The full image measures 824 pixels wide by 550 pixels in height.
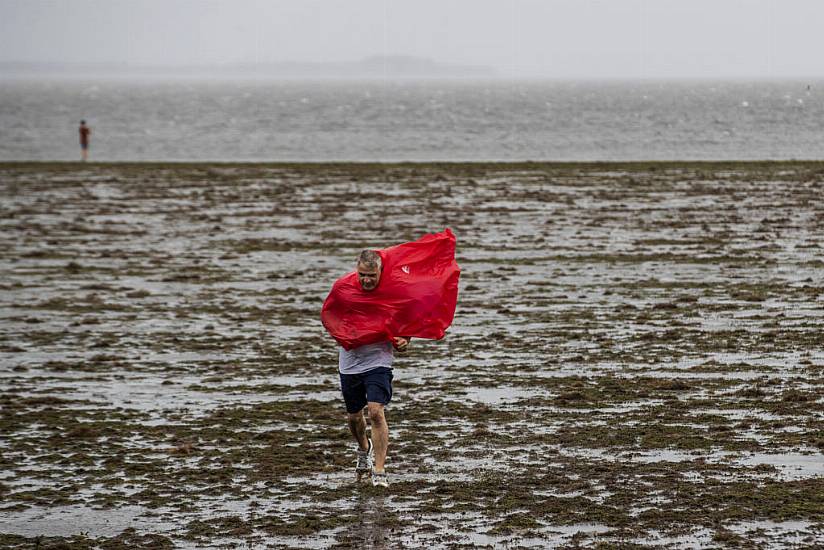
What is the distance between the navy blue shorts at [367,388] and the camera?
30.4 feet

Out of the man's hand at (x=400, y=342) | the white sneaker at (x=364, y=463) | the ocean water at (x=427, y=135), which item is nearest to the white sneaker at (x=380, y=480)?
the white sneaker at (x=364, y=463)

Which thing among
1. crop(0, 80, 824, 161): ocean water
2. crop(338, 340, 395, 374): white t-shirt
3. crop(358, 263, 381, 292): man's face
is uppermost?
crop(358, 263, 381, 292): man's face

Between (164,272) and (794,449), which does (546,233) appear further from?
(794,449)

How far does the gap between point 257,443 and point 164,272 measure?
10293 millimetres

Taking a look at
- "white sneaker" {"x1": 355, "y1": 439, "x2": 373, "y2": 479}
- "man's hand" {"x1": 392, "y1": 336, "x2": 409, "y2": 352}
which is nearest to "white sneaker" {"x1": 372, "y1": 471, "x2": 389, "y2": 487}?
"white sneaker" {"x1": 355, "y1": 439, "x2": 373, "y2": 479}

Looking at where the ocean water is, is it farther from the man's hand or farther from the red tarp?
the man's hand

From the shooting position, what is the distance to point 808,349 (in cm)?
1354

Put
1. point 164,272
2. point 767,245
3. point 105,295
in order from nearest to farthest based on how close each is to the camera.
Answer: point 105,295
point 164,272
point 767,245

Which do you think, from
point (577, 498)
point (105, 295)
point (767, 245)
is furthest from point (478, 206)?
point (577, 498)

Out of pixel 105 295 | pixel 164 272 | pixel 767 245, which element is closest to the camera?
pixel 105 295

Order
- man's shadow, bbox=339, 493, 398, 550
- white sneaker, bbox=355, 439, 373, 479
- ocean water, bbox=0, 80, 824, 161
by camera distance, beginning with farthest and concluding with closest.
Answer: ocean water, bbox=0, 80, 824, 161, white sneaker, bbox=355, 439, 373, 479, man's shadow, bbox=339, 493, 398, 550

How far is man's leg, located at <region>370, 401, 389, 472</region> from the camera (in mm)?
9219

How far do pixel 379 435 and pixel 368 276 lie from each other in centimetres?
114

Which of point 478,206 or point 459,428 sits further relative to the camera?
point 478,206
